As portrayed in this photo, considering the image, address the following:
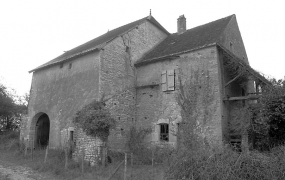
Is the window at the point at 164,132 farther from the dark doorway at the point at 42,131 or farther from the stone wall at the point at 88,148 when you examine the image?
the dark doorway at the point at 42,131

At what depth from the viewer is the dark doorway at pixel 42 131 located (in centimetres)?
1732

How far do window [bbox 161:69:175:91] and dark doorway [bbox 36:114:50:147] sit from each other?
970 cm

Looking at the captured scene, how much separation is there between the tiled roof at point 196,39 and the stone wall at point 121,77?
2.99 ft

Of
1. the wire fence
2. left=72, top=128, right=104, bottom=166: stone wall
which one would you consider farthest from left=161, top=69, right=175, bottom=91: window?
left=72, top=128, right=104, bottom=166: stone wall

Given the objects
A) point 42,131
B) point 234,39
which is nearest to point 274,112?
point 234,39

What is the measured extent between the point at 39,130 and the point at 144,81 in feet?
29.1

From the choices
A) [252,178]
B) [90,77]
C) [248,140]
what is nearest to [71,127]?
[90,77]

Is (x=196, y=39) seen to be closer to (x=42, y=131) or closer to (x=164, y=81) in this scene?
(x=164, y=81)

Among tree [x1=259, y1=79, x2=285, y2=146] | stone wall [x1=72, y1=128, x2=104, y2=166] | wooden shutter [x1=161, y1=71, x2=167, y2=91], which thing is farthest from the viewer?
wooden shutter [x1=161, y1=71, x2=167, y2=91]

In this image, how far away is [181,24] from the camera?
18.5 m

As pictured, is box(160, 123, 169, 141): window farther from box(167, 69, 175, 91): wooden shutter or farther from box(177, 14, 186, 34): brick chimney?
box(177, 14, 186, 34): brick chimney

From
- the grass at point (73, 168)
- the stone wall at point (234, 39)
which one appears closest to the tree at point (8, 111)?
the grass at point (73, 168)

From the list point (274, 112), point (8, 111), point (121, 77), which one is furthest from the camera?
point (8, 111)

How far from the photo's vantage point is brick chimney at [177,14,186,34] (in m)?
18.5
